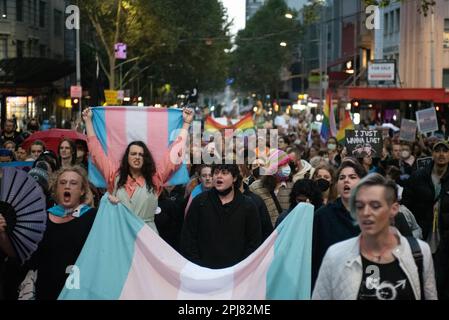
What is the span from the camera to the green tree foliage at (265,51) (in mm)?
118500

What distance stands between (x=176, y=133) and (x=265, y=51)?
109m

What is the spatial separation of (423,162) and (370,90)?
101ft

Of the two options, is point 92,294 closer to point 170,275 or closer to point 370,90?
point 170,275

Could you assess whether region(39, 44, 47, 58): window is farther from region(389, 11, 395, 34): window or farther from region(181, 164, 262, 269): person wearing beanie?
region(181, 164, 262, 269): person wearing beanie

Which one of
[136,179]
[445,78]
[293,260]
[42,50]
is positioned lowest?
[293,260]

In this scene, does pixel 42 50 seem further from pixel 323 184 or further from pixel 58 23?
pixel 323 184

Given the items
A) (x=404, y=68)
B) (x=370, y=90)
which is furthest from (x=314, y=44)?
(x=370, y=90)

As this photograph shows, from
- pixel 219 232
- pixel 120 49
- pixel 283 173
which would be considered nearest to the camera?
pixel 219 232

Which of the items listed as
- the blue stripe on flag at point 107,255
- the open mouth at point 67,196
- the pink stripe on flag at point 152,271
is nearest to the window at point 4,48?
the open mouth at point 67,196

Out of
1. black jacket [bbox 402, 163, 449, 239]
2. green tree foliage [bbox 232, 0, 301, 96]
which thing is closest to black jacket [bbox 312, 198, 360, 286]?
black jacket [bbox 402, 163, 449, 239]

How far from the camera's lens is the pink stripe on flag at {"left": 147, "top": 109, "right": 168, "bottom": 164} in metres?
12.4

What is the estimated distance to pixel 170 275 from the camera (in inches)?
301

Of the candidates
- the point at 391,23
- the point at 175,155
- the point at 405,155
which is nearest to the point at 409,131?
the point at 405,155

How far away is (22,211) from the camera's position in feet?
25.4
